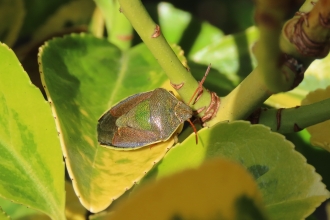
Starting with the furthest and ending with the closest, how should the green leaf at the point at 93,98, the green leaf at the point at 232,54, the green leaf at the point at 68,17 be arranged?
the green leaf at the point at 68,17 → the green leaf at the point at 232,54 → the green leaf at the point at 93,98

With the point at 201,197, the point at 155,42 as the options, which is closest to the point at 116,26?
the point at 155,42

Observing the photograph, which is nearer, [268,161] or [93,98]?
[268,161]

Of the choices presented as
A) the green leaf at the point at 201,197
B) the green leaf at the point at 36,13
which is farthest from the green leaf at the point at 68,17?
the green leaf at the point at 201,197

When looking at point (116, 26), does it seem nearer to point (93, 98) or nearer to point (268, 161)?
point (93, 98)

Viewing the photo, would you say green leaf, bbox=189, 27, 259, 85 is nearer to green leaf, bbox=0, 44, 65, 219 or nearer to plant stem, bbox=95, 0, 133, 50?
plant stem, bbox=95, 0, 133, 50

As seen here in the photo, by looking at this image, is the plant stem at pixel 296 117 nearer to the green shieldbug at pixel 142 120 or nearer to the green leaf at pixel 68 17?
the green shieldbug at pixel 142 120

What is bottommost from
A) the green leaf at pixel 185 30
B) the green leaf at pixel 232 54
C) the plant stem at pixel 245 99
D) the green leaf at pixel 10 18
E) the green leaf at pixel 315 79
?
the green leaf at pixel 315 79

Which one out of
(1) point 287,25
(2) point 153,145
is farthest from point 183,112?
(1) point 287,25
